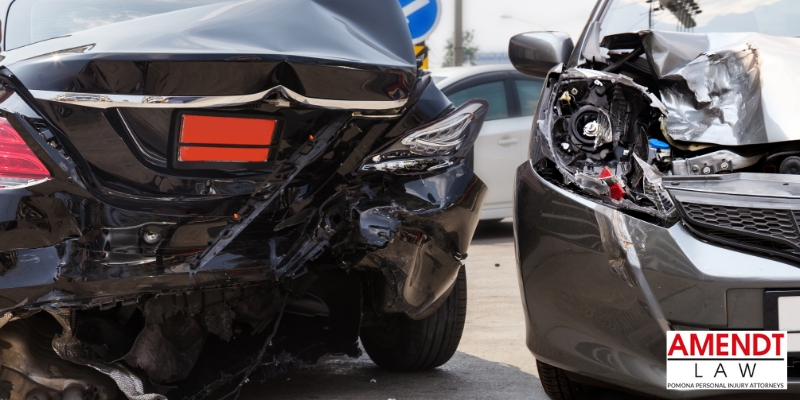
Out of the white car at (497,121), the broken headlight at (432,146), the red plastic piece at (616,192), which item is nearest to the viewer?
the red plastic piece at (616,192)

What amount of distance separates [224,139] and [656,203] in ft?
3.85

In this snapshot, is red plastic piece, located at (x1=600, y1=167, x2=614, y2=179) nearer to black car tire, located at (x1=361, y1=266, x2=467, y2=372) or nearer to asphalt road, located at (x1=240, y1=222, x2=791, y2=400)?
asphalt road, located at (x1=240, y1=222, x2=791, y2=400)

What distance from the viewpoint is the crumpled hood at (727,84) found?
8.09 ft

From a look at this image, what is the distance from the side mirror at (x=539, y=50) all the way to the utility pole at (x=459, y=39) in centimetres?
1020

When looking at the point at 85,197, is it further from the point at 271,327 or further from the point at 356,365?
the point at 356,365

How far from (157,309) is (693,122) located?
164cm

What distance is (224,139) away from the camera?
100 inches

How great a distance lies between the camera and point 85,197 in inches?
91.7

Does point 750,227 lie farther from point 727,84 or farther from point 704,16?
point 704,16

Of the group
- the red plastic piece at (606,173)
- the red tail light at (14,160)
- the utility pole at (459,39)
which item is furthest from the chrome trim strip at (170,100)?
the utility pole at (459,39)

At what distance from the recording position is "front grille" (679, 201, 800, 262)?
7.13 ft

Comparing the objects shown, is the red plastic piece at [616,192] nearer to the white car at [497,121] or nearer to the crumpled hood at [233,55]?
the crumpled hood at [233,55]

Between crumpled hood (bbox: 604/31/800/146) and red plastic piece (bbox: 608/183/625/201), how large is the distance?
0.27 meters

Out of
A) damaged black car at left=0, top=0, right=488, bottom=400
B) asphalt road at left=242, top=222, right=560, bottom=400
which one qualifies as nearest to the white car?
asphalt road at left=242, top=222, right=560, bottom=400
